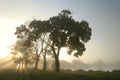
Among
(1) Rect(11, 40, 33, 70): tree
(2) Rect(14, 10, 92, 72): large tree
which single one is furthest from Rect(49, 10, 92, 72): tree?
(1) Rect(11, 40, 33, 70): tree

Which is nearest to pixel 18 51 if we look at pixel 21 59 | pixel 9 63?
pixel 21 59

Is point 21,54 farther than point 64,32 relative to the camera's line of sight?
Yes

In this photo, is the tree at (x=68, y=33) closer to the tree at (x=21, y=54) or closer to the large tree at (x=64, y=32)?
the large tree at (x=64, y=32)

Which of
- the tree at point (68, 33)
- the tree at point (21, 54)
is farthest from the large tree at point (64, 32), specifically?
the tree at point (21, 54)

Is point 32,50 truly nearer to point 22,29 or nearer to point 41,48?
point 41,48

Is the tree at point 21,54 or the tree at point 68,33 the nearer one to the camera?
the tree at point 68,33

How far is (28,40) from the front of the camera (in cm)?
6812

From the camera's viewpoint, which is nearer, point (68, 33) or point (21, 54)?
point (68, 33)

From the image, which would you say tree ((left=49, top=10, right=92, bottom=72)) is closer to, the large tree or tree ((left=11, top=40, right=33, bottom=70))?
the large tree

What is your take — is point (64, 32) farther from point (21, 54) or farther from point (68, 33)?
point (21, 54)

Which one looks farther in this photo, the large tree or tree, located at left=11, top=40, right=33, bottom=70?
tree, located at left=11, top=40, right=33, bottom=70

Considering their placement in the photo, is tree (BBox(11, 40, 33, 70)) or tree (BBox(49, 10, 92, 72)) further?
tree (BBox(11, 40, 33, 70))

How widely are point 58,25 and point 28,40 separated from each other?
10439 millimetres

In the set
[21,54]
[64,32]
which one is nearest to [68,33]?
[64,32]
